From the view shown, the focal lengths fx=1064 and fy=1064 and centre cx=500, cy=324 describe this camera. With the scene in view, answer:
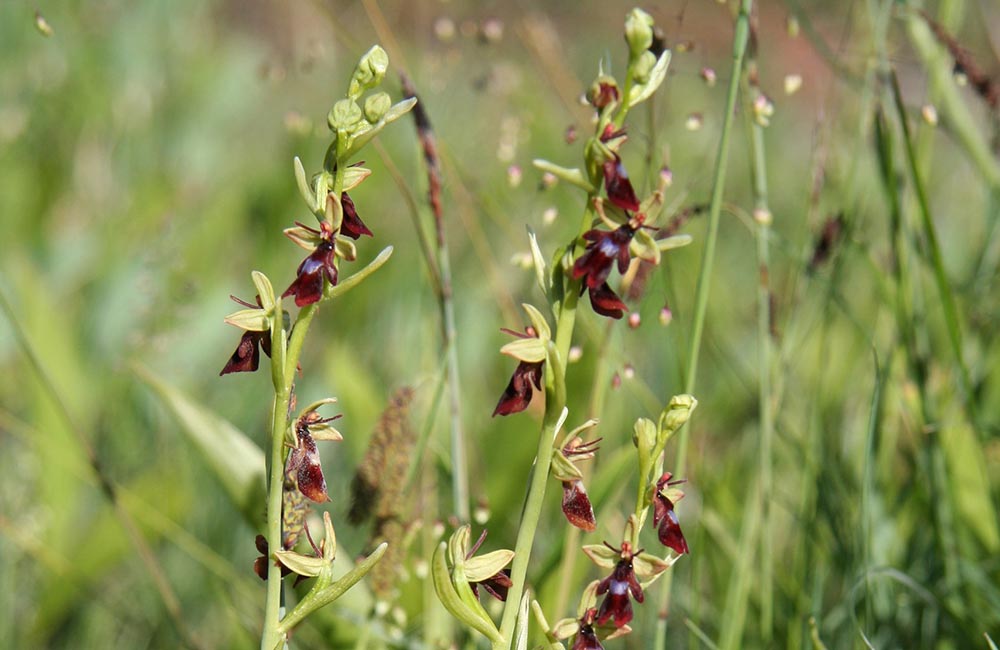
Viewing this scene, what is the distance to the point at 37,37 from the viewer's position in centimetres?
251

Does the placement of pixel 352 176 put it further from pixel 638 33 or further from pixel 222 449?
pixel 222 449

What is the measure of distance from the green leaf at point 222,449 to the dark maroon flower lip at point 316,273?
0.38 meters

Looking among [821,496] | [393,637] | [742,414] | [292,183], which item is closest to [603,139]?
[393,637]

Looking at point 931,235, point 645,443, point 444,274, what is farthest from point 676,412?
point 931,235

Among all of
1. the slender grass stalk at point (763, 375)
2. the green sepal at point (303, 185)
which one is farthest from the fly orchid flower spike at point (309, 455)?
the slender grass stalk at point (763, 375)

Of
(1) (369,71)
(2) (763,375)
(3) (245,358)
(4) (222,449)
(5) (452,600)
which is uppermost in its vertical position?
(1) (369,71)

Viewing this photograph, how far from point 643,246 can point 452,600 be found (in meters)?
0.21

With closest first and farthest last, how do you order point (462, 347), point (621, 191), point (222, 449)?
point (621, 191) < point (222, 449) < point (462, 347)

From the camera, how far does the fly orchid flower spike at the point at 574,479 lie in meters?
0.55

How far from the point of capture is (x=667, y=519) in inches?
21.8

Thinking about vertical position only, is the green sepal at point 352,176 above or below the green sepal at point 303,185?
below

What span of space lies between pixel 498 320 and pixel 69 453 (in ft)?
2.56

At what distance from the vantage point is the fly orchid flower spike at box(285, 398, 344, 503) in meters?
0.55

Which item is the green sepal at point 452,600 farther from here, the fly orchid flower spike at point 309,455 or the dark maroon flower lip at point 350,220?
the dark maroon flower lip at point 350,220
